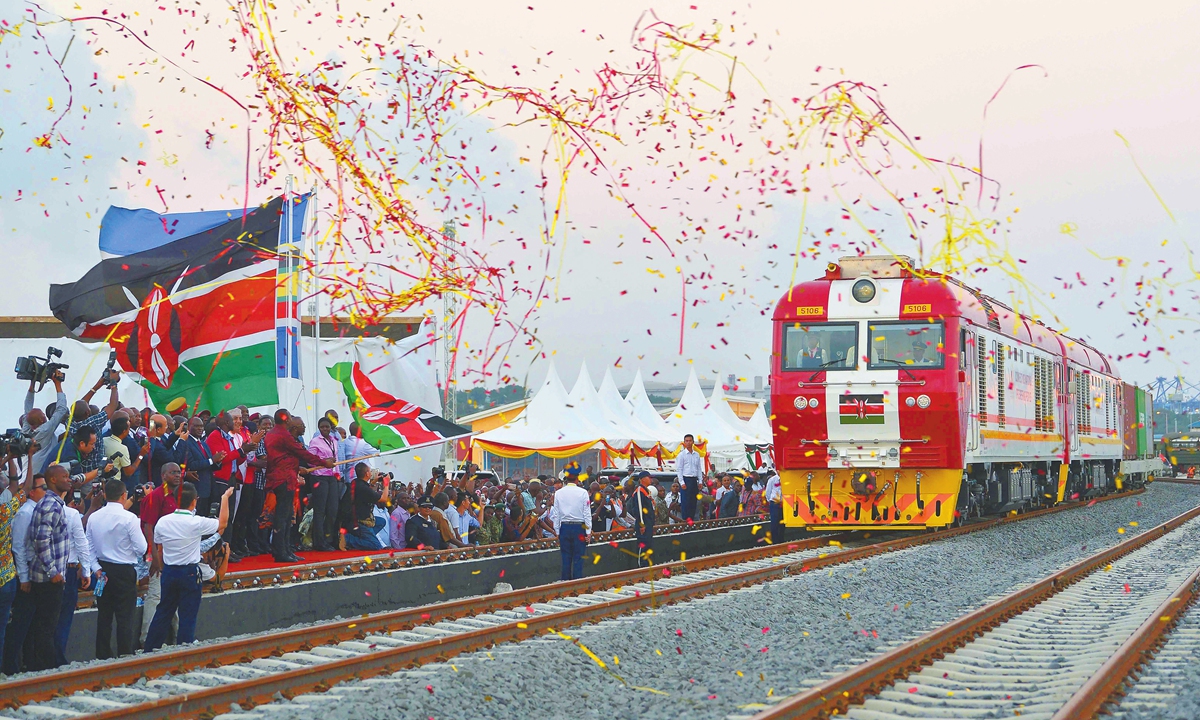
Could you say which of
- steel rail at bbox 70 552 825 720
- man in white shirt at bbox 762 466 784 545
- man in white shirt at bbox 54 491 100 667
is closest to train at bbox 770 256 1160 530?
man in white shirt at bbox 762 466 784 545

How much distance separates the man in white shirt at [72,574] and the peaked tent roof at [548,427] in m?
17.8

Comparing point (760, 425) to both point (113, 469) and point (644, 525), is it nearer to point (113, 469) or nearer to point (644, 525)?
point (644, 525)

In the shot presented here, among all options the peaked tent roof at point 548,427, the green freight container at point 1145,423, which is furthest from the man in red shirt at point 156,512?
the green freight container at point 1145,423

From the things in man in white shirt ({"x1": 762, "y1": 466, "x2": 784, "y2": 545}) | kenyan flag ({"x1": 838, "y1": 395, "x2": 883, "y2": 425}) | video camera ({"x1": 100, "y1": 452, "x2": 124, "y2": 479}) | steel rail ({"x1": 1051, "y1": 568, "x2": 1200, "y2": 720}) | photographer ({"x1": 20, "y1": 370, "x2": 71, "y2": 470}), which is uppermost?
kenyan flag ({"x1": 838, "y1": 395, "x2": 883, "y2": 425})

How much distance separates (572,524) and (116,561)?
239 inches

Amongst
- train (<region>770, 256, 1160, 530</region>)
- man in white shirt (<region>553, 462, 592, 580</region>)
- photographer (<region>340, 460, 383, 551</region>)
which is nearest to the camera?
man in white shirt (<region>553, 462, 592, 580</region>)

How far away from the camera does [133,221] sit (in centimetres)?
1562

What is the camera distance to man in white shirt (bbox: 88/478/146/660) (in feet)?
30.4

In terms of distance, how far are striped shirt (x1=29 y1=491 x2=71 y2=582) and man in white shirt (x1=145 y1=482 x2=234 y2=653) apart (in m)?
0.89

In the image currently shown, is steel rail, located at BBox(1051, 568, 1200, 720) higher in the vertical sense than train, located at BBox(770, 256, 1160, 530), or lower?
lower

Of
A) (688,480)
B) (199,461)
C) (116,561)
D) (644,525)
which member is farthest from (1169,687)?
(688,480)

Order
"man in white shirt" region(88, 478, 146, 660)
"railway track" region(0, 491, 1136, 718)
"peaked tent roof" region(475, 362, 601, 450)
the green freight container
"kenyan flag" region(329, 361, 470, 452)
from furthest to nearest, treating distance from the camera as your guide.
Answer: the green freight container < "peaked tent roof" region(475, 362, 601, 450) < "kenyan flag" region(329, 361, 470, 452) < "man in white shirt" region(88, 478, 146, 660) < "railway track" region(0, 491, 1136, 718)

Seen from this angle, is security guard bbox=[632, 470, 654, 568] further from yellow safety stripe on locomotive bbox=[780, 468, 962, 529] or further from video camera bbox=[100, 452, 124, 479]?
video camera bbox=[100, 452, 124, 479]

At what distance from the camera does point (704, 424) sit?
109ft
